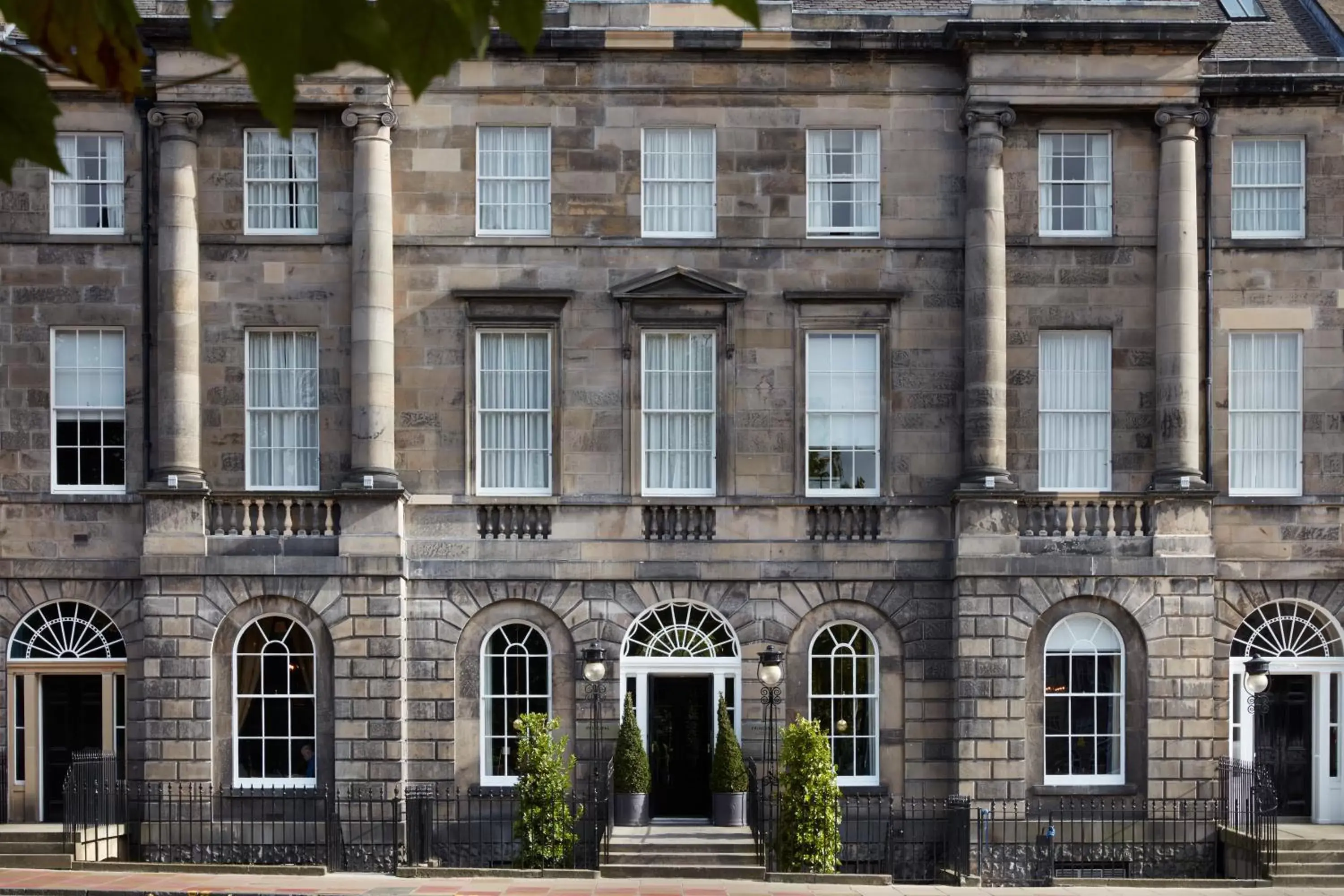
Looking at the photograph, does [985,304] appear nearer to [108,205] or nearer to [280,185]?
[280,185]

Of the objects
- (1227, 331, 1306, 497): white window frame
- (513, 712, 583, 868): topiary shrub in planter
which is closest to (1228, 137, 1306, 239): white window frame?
(1227, 331, 1306, 497): white window frame

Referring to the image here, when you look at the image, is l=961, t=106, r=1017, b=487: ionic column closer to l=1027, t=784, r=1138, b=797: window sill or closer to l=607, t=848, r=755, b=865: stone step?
l=1027, t=784, r=1138, b=797: window sill

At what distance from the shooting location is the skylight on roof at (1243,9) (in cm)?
2861

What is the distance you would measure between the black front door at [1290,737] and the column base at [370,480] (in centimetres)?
1297

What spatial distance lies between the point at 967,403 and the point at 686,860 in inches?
298

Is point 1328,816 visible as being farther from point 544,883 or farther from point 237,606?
point 237,606

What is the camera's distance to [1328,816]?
86.3ft

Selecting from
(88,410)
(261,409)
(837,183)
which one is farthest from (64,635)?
(837,183)

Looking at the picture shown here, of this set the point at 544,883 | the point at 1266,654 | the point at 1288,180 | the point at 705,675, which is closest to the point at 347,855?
the point at 544,883

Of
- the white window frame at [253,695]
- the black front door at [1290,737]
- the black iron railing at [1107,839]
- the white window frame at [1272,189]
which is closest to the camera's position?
the black iron railing at [1107,839]

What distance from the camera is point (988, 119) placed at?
84.8ft

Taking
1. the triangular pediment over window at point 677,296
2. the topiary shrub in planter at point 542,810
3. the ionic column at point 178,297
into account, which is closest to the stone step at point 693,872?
the topiary shrub in planter at point 542,810

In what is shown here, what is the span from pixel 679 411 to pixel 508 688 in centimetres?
466

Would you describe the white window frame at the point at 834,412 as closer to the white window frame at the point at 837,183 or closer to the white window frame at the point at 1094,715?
the white window frame at the point at 837,183
